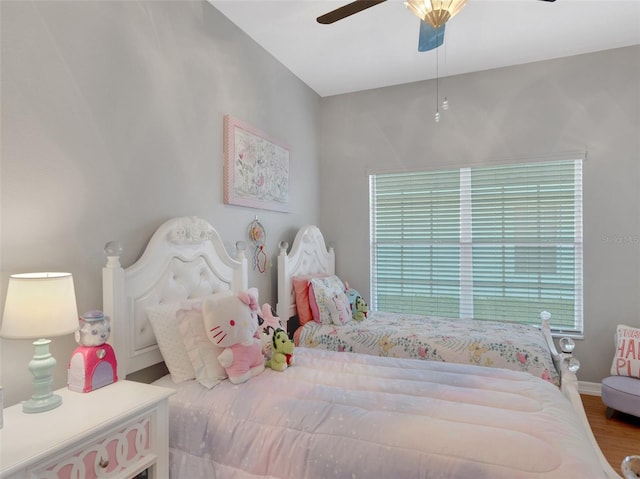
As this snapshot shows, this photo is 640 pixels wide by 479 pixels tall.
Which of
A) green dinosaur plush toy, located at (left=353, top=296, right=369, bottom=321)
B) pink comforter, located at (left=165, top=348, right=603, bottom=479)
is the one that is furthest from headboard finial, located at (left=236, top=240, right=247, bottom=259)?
green dinosaur plush toy, located at (left=353, top=296, right=369, bottom=321)

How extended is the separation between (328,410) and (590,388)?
2.87 m

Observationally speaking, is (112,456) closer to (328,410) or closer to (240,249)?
(328,410)

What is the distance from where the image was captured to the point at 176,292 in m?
2.13

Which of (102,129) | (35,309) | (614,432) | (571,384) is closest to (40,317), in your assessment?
(35,309)

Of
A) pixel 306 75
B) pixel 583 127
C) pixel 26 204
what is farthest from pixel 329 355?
pixel 583 127

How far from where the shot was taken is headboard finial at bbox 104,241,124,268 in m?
1.73

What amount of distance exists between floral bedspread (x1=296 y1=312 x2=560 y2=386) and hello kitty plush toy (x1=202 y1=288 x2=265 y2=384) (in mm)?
1002

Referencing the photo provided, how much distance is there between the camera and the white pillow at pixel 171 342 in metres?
1.88

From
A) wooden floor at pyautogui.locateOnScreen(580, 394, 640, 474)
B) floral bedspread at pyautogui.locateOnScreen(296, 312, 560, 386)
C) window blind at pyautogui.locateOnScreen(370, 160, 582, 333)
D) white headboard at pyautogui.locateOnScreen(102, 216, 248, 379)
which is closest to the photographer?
white headboard at pyautogui.locateOnScreen(102, 216, 248, 379)

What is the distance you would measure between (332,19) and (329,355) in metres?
1.82

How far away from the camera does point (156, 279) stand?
201 centimetres

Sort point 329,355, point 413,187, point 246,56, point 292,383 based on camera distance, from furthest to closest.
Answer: point 413,187, point 246,56, point 329,355, point 292,383

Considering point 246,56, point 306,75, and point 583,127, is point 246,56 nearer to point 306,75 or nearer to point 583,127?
point 306,75

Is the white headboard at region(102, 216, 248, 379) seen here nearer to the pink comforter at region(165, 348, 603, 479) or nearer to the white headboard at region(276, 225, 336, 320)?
the pink comforter at region(165, 348, 603, 479)
